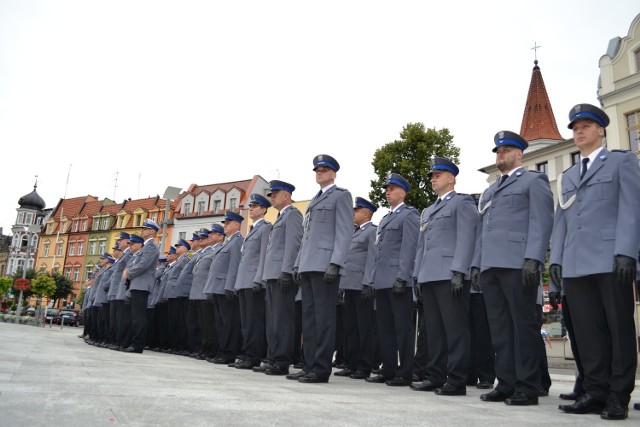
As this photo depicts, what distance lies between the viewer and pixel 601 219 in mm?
4312

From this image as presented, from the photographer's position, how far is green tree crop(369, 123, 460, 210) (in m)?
30.2

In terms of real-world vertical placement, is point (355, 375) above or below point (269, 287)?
below

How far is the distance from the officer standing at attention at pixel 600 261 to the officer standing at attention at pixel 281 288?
3127 millimetres

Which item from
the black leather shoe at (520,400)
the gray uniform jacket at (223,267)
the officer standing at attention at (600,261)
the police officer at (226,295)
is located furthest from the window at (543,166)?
the black leather shoe at (520,400)

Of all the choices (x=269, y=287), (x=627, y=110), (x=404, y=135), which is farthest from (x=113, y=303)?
(x=627, y=110)

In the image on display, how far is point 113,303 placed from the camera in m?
11.4

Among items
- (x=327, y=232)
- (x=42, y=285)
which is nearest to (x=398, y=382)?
(x=327, y=232)

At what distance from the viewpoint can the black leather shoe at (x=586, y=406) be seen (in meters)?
4.04

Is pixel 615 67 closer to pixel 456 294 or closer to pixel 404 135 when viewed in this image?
pixel 404 135

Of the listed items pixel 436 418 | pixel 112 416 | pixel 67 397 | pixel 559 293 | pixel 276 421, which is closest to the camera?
pixel 112 416

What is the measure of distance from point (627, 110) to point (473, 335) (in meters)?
24.7

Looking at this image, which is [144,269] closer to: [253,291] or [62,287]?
[253,291]

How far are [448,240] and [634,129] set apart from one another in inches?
988

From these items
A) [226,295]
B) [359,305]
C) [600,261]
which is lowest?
[359,305]
